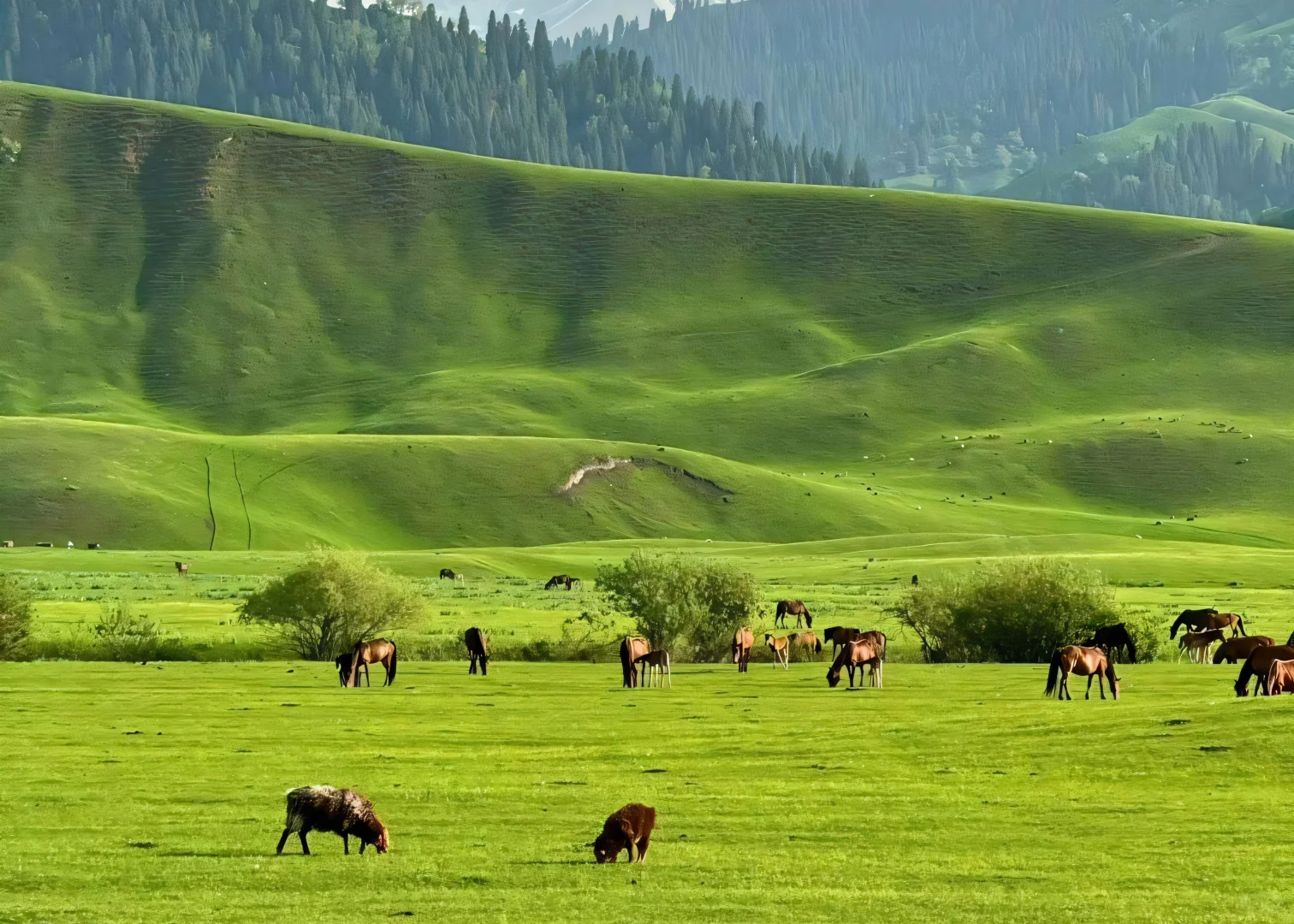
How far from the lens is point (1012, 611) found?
57094 mm

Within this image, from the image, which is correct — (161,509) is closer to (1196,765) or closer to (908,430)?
(908,430)

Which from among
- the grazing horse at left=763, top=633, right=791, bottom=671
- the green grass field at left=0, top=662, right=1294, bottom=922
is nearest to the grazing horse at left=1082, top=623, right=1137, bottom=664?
the green grass field at left=0, top=662, right=1294, bottom=922

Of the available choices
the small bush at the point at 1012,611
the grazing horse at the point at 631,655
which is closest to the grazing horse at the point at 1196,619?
the small bush at the point at 1012,611

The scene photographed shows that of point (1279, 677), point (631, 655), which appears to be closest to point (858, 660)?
point (631, 655)

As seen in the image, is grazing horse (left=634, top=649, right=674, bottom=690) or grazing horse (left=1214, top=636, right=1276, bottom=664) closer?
grazing horse (left=634, top=649, right=674, bottom=690)

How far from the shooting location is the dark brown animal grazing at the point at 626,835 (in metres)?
22.5

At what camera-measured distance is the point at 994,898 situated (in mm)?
20594

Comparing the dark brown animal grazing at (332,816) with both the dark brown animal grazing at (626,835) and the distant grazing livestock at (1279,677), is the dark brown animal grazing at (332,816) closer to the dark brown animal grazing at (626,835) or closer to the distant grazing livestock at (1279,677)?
the dark brown animal grazing at (626,835)

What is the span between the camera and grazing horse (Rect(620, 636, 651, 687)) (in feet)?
152

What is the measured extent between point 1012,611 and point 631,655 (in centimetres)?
1675

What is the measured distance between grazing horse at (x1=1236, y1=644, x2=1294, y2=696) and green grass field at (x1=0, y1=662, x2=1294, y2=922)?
1.76 m

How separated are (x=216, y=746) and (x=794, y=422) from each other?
502 feet

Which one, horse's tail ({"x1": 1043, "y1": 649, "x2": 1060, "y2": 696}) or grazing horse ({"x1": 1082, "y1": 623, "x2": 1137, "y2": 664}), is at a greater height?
grazing horse ({"x1": 1082, "y1": 623, "x2": 1137, "y2": 664})

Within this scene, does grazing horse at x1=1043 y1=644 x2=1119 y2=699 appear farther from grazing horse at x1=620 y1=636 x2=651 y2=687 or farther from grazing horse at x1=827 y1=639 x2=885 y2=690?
grazing horse at x1=620 y1=636 x2=651 y2=687
